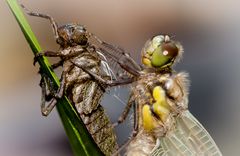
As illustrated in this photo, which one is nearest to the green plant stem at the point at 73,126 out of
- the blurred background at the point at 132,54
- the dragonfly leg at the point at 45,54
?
the dragonfly leg at the point at 45,54

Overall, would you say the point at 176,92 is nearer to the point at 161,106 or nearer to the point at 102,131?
the point at 161,106

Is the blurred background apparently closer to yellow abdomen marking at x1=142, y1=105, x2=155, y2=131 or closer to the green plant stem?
yellow abdomen marking at x1=142, y1=105, x2=155, y2=131

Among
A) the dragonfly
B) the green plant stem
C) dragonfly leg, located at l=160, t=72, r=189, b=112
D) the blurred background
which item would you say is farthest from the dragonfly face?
the blurred background

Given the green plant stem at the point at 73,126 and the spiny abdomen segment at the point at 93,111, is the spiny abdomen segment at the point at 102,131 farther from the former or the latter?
the green plant stem at the point at 73,126

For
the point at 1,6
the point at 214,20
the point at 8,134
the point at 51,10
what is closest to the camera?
the point at 8,134

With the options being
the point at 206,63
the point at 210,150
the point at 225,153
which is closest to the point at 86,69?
the point at 210,150

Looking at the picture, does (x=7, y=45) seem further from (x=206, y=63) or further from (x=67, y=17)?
(x=206, y=63)

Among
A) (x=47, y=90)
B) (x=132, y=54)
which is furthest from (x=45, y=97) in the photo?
(x=132, y=54)
